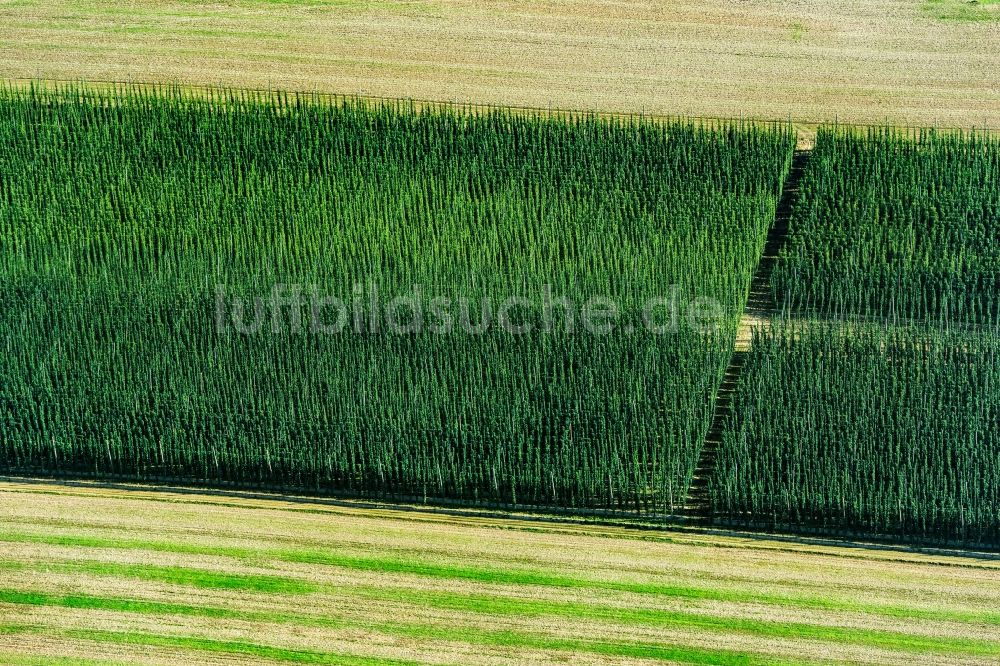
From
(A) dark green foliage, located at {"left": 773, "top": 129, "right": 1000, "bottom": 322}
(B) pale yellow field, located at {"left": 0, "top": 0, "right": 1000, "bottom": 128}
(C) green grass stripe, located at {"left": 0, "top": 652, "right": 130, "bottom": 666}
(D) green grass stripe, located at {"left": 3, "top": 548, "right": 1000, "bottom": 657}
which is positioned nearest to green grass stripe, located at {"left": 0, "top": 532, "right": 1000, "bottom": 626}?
(D) green grass stripe, located at {"left": 3, "top": 548, "right": 1000, "bottom": 657}

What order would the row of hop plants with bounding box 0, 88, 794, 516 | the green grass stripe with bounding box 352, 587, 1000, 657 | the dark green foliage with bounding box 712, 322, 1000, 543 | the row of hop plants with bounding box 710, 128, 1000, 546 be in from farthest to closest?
the row of hop plants with bounding box 0, 88, 794, 516 → the row of hop plants with bounding box 710, 128, 1000, 546 → the dark green foliage with bounding box 712, 322, 1000, 543 → the green grass stripe with bounding box 352, 587, 1000, 657

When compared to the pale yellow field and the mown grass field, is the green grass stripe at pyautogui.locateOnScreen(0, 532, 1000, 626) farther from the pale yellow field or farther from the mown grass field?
the pale yellow field

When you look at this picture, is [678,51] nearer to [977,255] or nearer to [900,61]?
[900,61]

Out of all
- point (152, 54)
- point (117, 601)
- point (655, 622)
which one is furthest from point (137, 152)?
point (655, 622)

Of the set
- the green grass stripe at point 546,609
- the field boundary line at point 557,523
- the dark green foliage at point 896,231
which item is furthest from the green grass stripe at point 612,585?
the dark green foliage at point 896,231

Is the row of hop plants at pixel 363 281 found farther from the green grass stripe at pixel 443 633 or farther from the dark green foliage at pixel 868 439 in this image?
the green grass stripe at pixel 443 633

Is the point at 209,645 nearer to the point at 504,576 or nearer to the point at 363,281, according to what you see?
the point at 504,576
